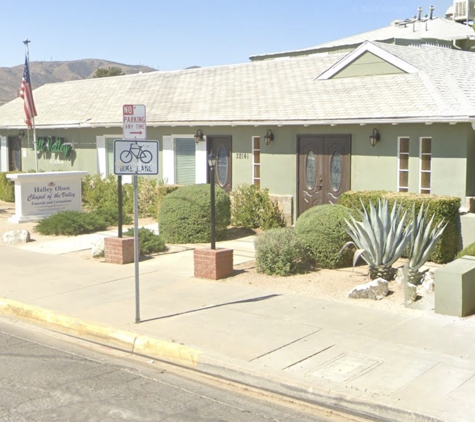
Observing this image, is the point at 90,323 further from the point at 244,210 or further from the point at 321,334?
the point at 244,210

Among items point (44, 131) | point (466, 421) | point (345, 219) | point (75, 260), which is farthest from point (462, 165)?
point (44, 131)

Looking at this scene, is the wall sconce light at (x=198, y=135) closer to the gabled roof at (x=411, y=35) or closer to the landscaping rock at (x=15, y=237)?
the landscaping rock at (x=15, y=237)

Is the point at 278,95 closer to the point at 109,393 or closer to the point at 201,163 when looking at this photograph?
the point at 201,163

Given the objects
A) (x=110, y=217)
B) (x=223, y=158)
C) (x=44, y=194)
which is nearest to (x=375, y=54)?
(x=223, y=158)

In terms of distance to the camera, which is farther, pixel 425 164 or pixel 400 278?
pixel 425 164

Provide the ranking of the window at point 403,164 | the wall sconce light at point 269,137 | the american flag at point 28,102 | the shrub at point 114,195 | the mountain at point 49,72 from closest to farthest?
1. the window at point 403,164
2. the wall sconce light at point 269,137
3. the shrub at point 114,195
4. the american flag at point 28,102
5. the mountain at point 49,72

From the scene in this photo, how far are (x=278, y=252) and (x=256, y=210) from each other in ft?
18.3

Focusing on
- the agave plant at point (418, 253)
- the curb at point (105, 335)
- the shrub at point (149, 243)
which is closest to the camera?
the curb at point (105, 335)

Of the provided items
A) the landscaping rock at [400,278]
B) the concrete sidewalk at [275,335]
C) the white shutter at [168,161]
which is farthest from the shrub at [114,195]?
the landscaping rock at [400,278]

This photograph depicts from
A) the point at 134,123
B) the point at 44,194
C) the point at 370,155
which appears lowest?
the point at 44,194

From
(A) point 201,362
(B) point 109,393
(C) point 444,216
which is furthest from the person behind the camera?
(C) point 444,216

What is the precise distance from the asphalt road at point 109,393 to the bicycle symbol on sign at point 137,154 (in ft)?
7.95

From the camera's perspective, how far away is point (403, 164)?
15.9 metres

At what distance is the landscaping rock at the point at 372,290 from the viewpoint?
10.5 metres
